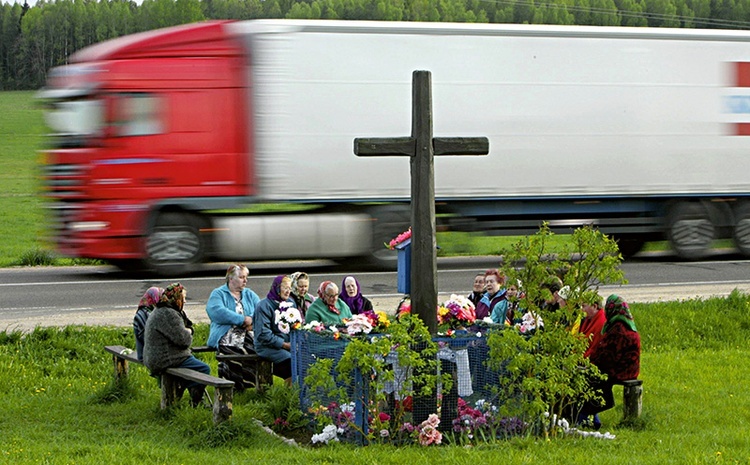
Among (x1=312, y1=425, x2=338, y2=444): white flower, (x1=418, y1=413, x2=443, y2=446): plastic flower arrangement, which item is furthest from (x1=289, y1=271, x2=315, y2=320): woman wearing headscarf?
(x1=418, y1=413, x2=443, y2=446): plastic flower arrangement

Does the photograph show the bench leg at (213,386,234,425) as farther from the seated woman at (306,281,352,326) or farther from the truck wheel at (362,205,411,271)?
the truck wheel at (362,205,411,271)

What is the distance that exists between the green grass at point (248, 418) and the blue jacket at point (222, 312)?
78 cm

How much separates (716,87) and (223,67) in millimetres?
8944

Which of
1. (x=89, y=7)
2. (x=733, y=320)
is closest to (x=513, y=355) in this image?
(x=733, y=320)

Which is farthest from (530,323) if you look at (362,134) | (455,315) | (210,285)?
(362,134)

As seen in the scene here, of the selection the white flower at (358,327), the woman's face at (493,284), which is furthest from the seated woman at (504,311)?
the white flower at (358,327)

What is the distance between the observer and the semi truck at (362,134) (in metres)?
18.0

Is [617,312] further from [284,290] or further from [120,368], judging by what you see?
[120,368]

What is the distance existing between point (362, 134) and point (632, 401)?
10163 millimetres

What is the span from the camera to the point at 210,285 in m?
17.8

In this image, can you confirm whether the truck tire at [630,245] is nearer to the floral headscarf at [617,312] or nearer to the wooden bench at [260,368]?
the wooden bench at [260,368]

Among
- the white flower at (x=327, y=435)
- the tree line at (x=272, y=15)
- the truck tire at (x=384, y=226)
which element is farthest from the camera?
the tree line at (x=272, y=15)

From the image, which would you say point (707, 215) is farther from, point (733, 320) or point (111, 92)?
point (111, 92)

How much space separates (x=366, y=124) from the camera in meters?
18.9
